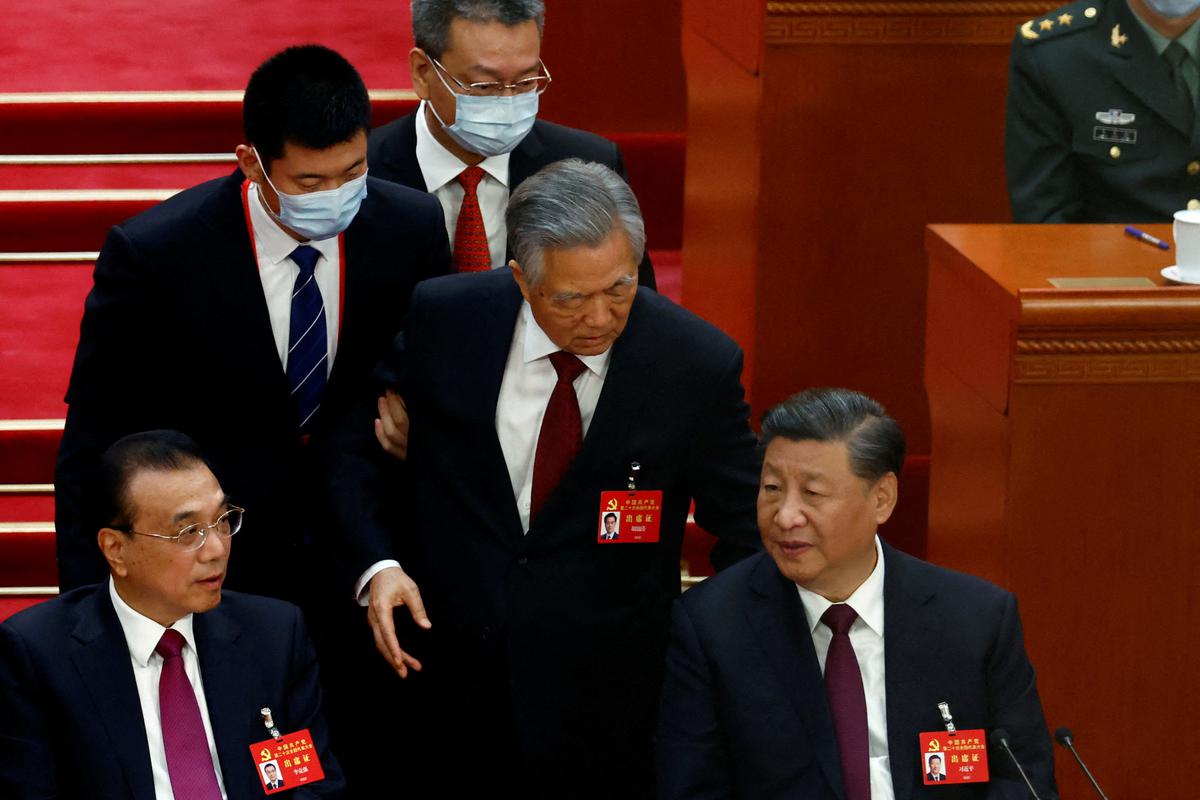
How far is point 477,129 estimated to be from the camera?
116 inches

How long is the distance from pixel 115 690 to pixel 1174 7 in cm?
213

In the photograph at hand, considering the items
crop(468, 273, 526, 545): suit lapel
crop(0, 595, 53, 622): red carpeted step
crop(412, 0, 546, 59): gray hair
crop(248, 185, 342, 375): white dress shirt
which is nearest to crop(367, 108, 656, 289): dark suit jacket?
crop(412, 0, 546, 59): gray hair

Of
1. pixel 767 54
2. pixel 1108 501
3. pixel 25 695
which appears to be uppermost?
pixel 767 54

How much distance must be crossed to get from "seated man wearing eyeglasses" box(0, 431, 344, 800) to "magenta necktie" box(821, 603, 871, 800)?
0.70m

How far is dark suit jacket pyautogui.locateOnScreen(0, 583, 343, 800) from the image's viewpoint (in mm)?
2377

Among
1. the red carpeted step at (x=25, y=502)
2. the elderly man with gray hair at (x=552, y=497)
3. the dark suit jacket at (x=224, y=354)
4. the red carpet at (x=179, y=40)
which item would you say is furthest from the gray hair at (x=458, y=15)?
the red carpet at (x=179, y=40)

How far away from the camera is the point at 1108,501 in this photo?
2740mm

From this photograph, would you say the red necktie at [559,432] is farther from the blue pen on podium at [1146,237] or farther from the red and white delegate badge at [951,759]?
Result: the blue pen on podium at [1146,237]

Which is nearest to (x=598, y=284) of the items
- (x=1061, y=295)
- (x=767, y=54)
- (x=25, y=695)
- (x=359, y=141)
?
(x=359, y=141)

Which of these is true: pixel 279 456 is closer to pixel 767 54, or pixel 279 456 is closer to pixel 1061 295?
pixel 1061 295

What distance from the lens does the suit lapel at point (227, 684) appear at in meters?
2.44

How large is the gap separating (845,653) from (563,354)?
1.80 ft

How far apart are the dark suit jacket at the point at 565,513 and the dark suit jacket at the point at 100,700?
214 millimetres

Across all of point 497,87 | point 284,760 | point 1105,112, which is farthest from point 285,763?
point 1105,112
